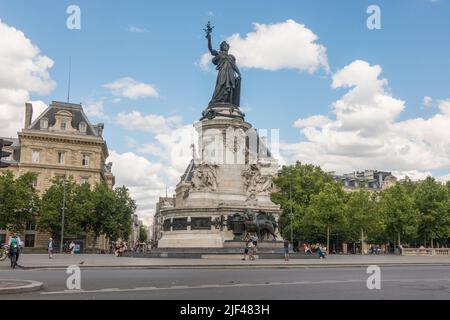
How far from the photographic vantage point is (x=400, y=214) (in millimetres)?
79500

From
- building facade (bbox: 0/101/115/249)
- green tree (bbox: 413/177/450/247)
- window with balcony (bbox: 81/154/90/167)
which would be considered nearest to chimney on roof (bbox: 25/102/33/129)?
building facade (bbox: 0/101/115/249)

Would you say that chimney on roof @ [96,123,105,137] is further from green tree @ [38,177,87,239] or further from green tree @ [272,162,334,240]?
green tree @ [272,162,334,240]

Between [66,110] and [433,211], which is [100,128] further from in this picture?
[433,211]

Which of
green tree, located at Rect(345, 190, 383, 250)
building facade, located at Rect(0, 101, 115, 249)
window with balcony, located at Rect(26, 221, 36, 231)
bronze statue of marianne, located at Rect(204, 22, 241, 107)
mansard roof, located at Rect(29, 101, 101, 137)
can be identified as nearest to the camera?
bronze statue of marianne, located at Rect(204, 22, 241, 107)

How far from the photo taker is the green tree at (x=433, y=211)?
81.4 m

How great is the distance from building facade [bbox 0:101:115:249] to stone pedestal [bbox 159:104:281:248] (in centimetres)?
4087

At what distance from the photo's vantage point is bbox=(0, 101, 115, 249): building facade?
3295 inches

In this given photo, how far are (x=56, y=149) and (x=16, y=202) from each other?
1603cm

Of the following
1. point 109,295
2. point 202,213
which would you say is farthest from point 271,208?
point 109,295

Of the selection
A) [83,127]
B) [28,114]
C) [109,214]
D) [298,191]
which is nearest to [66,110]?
[83,127]

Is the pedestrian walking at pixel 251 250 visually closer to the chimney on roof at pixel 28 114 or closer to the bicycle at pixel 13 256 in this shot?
the bicycle at pixel 13 256

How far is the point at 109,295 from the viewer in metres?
14.7
